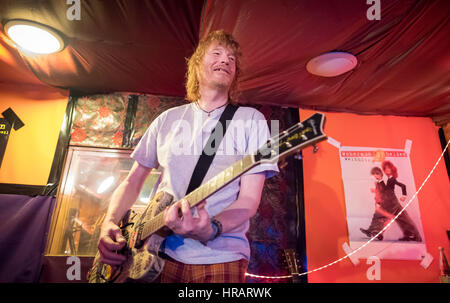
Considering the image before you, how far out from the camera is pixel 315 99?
354cm

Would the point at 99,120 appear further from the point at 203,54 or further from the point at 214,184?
the point at 214,184

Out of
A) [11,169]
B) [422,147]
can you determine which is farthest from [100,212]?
[422,147]

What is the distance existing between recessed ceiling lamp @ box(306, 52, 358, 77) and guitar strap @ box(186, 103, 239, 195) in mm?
1440

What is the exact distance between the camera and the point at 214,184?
1.21 meters

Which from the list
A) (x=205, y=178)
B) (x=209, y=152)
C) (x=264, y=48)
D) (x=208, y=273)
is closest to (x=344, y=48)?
(x=264, y=48)

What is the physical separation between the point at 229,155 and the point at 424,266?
3.34 meters

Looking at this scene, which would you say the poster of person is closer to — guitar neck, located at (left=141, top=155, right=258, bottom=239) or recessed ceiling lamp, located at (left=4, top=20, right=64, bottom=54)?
guitar neck, located at (left=141, top=155, right=258, bottom=239)

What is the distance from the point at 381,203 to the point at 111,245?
10.9ft

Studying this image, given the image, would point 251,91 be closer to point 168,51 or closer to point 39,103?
point 168,51

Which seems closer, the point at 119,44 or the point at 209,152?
the point at 209,152

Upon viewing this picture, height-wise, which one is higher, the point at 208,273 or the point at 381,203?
the point at 381,203

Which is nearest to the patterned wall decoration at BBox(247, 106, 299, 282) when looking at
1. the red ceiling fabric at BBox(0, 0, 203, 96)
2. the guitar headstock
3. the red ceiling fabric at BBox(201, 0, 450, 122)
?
the red ceiling fabric at BBox(201, 0, 450, 122)

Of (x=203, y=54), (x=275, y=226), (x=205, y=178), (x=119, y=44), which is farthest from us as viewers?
(x=275, y=226)

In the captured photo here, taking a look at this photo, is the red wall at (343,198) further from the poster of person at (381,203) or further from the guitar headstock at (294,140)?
the guitar headstock at (294,140)
